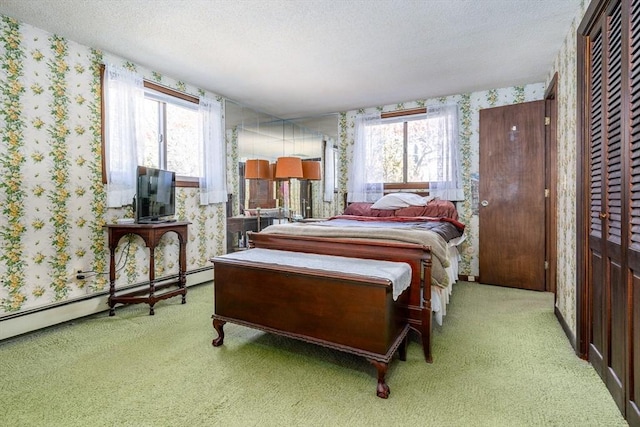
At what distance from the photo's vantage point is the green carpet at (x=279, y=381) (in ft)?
4.83

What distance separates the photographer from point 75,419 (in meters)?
1.46

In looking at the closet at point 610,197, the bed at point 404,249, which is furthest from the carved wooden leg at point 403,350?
the closet at point 610,197

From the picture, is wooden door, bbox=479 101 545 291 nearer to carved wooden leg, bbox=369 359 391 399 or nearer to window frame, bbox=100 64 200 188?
carved wooden leg, bbox=369 359 391 399

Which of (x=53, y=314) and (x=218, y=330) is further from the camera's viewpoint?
(x=53, y=314)

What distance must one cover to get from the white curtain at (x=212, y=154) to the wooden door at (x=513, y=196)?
3193 millimetres

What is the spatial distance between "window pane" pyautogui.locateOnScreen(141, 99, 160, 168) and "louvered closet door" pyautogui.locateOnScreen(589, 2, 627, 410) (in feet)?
12.0

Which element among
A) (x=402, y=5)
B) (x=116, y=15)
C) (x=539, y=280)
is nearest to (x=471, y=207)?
(x=539, y=280)

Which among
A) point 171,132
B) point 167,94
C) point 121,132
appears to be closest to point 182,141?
point 171,132

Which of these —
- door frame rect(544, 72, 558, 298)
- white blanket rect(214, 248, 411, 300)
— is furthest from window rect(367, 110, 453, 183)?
white blanket rect(214, 248, 411, 300)

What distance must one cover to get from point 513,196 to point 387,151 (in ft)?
5.49

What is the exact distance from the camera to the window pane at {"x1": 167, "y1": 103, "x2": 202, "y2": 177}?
11.9 feet

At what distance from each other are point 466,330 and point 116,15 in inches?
137

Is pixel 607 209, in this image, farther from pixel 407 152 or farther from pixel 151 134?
pixel 151 134

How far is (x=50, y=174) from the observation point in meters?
2.57
